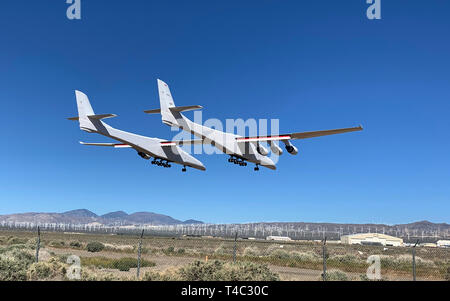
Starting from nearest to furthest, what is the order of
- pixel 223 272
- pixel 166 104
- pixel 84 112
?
pixel 223 272, pixel 84 112, pixel 166 104

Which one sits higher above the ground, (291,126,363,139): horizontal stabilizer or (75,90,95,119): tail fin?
(75,90,95,119): tail fin

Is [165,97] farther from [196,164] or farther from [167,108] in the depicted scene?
[196,164]

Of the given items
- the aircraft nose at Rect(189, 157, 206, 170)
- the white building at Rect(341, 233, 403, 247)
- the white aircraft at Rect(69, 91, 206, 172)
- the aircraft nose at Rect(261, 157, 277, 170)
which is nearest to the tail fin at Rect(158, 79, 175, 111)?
the white aircraft at Rect(69, 91, 206, 172)

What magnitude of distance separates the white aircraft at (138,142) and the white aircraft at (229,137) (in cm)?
260

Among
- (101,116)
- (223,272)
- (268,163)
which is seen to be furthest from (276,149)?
(223,272)

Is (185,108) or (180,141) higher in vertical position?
(185,108)

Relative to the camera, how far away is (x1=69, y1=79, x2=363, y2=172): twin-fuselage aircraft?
25281 mm

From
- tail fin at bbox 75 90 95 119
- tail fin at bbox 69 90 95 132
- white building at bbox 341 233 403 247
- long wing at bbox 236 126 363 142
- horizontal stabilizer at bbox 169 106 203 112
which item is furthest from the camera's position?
white building at bbox 341 233 403 247

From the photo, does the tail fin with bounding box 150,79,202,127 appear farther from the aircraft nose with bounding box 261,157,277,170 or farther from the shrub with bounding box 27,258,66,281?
the shrub with bounding box 27,258,66,281

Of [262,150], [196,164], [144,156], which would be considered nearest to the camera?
[262,150]

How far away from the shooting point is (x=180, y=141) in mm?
32500

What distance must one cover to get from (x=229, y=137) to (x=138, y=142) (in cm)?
680
